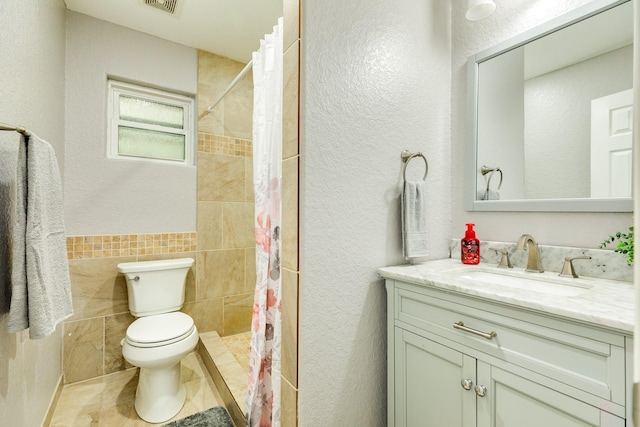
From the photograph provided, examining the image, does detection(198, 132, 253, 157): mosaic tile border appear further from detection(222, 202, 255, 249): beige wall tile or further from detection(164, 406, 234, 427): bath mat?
detection(164, 406, 234, 427): bath mat

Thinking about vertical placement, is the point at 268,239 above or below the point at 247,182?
below

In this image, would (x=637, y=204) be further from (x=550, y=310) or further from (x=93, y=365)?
(x=93, y=365)

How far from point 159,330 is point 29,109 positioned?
127 cm

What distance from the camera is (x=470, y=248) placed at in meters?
1.39

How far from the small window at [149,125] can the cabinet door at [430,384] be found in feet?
7.05

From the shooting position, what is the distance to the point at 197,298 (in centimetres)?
234

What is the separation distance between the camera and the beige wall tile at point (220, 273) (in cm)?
236

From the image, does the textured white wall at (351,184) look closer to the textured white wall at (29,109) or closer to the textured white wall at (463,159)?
the textured white wall at (463,159)

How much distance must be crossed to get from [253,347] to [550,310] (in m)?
1.18

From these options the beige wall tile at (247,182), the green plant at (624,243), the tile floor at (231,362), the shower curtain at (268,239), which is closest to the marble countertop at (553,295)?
the green plant at (624,243)

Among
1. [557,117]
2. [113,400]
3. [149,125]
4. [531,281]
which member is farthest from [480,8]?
[113,400]

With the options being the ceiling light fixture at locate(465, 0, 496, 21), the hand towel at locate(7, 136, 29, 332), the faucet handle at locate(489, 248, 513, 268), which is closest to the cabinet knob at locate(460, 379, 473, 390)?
the faucet handle at locate(489, 248, 513, 268)

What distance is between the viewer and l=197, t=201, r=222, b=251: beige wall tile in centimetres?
236

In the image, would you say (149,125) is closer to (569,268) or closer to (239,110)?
(239,110)
